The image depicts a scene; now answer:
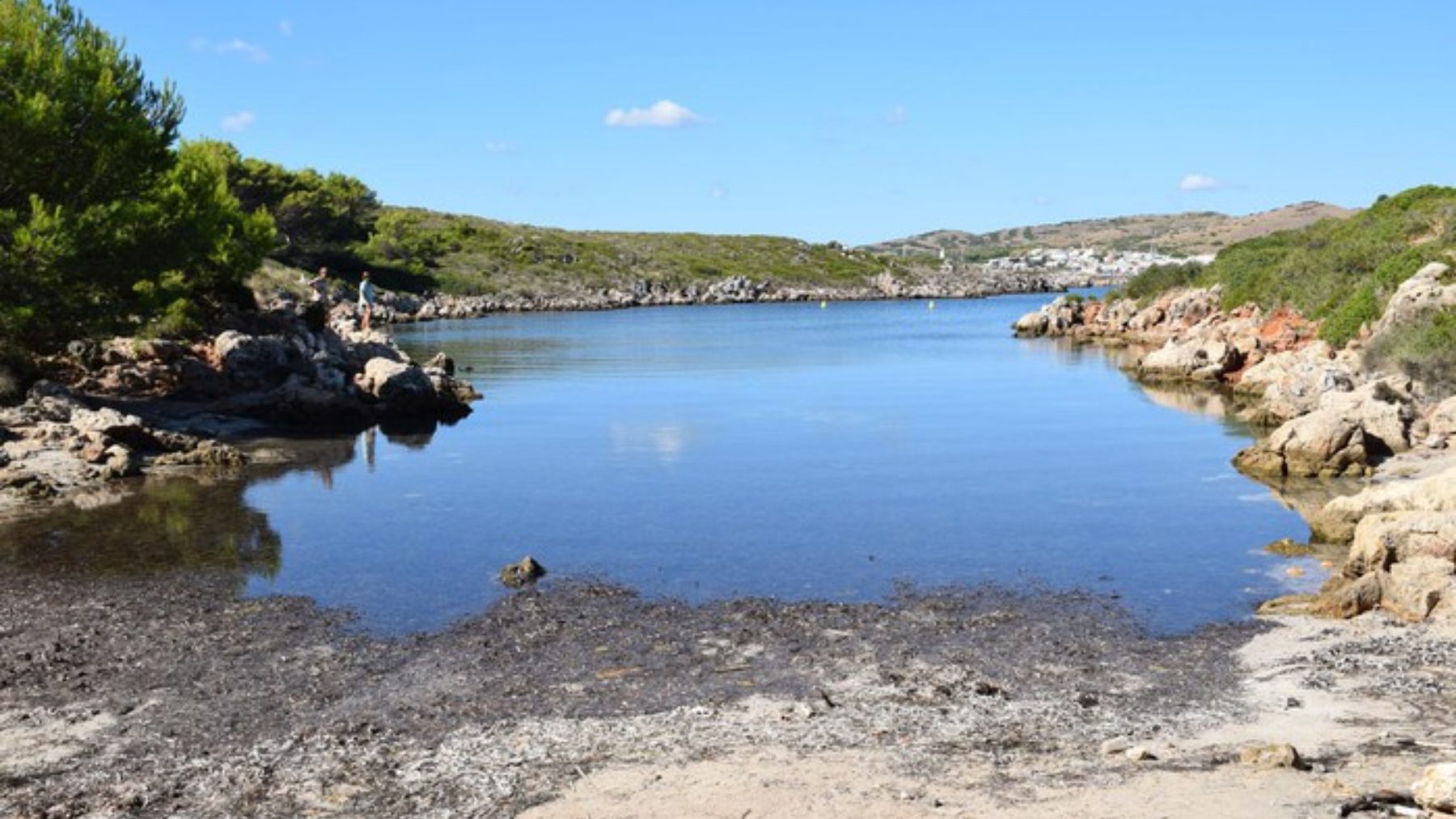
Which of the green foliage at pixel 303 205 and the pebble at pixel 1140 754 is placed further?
the green foliage at pixel 303 205

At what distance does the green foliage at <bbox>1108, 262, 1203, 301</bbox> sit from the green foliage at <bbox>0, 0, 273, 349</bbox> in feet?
227

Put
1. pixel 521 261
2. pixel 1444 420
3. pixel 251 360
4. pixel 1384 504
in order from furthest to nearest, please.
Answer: pixel 521 261, pixel 251 360, pixel 1444 420, pixel 1384 504

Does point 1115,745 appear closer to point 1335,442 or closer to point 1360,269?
point 1335,442

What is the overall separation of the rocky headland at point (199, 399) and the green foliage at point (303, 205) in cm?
6083

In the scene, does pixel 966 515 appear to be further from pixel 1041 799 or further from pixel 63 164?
pixel 63 164

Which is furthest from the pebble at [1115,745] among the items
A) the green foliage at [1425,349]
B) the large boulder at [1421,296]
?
the large boulder at [1421,296]

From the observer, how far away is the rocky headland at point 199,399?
94.8ft

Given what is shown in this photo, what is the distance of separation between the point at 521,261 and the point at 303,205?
1841 inches

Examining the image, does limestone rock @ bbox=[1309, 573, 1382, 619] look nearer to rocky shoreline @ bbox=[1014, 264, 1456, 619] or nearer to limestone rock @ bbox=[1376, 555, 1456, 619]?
rocky shoreline @ bbox=[1014, 264, 1456, 619]

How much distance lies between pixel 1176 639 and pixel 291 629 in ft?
39.4

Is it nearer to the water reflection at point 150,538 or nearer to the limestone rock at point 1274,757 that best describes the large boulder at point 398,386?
the water reflection at point 150,538

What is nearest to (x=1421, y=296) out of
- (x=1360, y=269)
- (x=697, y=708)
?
(x=1360, y=269)

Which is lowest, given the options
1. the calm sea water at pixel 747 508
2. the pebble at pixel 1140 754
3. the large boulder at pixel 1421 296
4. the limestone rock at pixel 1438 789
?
the calm sea water at pixel 747 508

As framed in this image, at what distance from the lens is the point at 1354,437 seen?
93.7 feet
